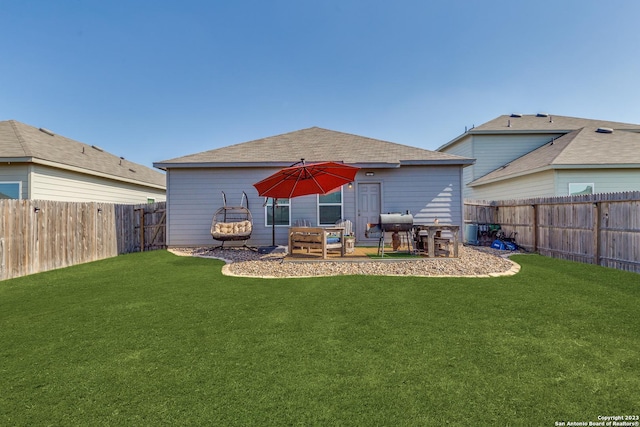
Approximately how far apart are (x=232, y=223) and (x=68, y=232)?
4.17 m

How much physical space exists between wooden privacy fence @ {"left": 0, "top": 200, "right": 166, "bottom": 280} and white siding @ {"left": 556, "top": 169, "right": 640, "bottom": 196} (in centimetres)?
1535

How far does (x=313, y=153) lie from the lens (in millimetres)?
10992

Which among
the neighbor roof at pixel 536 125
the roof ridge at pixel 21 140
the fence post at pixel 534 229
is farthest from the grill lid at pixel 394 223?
the neighbor roof at pixel 536 125

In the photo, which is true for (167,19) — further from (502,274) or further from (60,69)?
(502,274)

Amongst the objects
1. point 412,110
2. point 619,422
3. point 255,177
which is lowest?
point 619,422

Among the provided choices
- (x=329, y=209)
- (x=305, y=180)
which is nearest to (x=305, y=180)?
(x=305, y=180)

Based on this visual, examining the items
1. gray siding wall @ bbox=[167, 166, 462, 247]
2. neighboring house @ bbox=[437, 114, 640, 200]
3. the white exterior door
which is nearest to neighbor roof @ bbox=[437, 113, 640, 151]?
neighboring house @ bbox=[437, 114, 640, 200]

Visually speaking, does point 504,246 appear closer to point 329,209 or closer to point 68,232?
point 329,209

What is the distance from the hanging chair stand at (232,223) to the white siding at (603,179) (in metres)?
11.9

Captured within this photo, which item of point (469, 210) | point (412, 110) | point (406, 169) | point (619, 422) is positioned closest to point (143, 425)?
point (619, 422)

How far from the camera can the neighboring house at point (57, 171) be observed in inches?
383

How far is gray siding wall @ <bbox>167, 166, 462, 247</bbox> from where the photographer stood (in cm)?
1034

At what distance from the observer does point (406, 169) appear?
10.4m

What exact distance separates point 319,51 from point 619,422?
14685 millimetres
